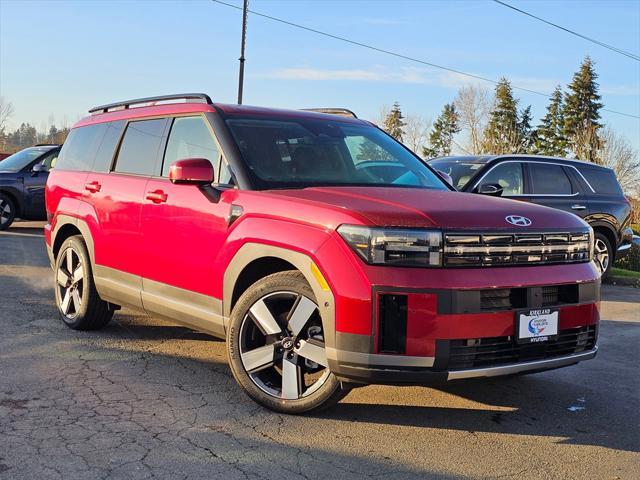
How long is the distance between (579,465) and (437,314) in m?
1.02

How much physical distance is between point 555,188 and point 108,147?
6995mm

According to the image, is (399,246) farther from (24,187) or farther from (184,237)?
(24,187)

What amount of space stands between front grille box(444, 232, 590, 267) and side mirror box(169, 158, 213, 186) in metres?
1.62

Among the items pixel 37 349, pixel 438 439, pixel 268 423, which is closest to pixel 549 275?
pixel 438 439

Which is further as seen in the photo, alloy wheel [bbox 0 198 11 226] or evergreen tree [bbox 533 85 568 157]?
evergreen tree [bbox 533 85 568 157]

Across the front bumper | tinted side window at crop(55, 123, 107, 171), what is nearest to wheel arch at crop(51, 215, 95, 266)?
tinted side window at crop(55, 123, 107, 171)

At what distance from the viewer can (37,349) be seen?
5328 mm

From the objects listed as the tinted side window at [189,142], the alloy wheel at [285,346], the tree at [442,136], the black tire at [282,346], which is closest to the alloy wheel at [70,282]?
the tinted side window at [189,142]

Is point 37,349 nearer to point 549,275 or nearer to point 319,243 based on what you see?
point 319,243

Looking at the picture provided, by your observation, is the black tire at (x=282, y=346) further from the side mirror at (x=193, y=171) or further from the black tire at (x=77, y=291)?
the black tire at (x=77, y=291)

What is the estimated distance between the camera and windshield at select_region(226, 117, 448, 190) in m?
4.64

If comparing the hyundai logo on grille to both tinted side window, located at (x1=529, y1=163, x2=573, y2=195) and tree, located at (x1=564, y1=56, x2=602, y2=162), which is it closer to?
tinted side window, located at (x1=529, y1=163, x2=573, y2=195)

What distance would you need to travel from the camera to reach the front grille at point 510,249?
12.0 feet

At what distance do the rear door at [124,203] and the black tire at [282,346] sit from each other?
1.30 m
